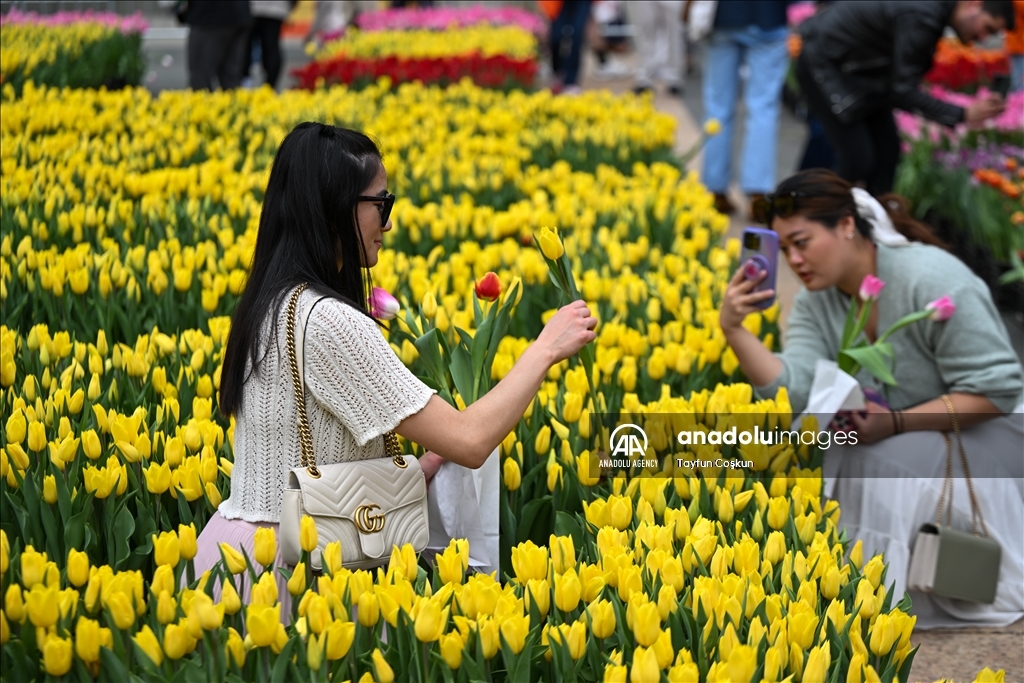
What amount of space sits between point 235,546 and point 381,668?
57cm

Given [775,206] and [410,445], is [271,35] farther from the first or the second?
[410,445]

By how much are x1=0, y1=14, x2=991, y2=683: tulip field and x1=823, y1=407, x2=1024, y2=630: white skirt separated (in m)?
0.46

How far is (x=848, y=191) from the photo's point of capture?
360 cm

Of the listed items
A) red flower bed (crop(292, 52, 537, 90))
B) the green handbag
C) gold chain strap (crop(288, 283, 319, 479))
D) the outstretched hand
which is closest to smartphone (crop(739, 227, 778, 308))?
the outstretched hand

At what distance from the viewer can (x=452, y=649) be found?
1.92 metres

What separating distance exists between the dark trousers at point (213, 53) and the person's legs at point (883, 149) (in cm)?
471

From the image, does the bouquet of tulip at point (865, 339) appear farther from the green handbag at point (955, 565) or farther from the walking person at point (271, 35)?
the walking person at point (271, 35)

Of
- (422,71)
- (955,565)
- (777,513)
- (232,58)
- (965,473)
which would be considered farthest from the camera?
(232,58)

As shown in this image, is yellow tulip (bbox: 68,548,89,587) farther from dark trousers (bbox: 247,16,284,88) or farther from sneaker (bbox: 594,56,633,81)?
sneaker (bbox: 594,56,633,81)

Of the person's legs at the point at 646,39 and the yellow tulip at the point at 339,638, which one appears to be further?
the person's legs at the point at 646,39

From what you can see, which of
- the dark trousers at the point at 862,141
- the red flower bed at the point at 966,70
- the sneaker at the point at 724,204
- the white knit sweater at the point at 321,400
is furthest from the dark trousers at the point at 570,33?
the white knit sweater at the point at 321,400

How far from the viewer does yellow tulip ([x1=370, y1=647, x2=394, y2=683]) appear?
185 centimetres

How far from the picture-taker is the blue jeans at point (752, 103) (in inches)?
309

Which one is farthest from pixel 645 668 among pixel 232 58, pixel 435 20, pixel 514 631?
pixel 435 20
